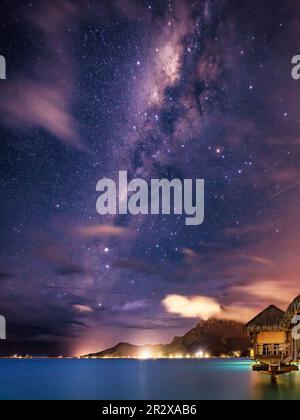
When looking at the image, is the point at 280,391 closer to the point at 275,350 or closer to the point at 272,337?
the point at 275,350

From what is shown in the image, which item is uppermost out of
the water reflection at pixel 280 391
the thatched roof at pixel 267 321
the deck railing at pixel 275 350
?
the thatched roof at pixel 267 321

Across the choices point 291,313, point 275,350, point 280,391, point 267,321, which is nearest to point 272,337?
point 275,350

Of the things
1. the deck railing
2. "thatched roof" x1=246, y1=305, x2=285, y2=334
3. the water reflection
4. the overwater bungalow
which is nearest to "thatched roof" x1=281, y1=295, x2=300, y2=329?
the overwater bungalow

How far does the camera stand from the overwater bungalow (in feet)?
124

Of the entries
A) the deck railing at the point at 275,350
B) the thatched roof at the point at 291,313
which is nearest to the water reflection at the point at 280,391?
the thatched roof at the point at 291,313

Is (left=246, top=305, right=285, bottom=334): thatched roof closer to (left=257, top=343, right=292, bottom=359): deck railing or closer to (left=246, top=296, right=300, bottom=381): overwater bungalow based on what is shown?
(left=246, top=296, right=300, bottom=381): overwater bungalow

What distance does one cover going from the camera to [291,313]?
34.6 metres

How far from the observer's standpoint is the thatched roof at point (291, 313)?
3341 centimetres

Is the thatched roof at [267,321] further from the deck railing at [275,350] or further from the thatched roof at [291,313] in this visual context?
the thatched roof at [291,313]

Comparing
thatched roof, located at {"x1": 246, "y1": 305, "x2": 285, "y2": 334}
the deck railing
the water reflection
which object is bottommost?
the water reflection

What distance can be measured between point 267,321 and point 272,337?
1516 mm
